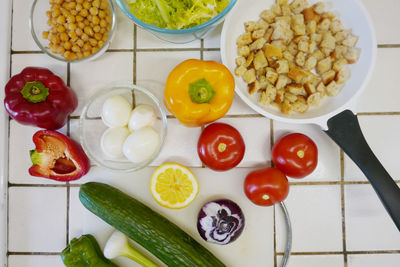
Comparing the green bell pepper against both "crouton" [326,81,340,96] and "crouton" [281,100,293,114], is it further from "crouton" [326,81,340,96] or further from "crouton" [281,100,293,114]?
"crouton" [326,81,340,96]

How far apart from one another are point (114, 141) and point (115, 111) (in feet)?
0.25

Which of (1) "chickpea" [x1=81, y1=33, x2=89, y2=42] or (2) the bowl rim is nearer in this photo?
(2) the bowl rim

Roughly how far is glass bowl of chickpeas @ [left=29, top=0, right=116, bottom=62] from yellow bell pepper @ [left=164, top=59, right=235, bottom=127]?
237 millimetres

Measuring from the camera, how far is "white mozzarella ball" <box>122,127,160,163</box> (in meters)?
0.82

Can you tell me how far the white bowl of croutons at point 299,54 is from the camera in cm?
86

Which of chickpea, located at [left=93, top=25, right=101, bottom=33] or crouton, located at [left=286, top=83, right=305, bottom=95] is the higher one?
chickpea, located at [left=93, top=25, right=101, bottom=33]

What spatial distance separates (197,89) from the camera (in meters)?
0.76

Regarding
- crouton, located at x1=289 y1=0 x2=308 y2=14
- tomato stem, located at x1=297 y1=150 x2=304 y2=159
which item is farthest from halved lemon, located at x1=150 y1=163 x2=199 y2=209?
crouton, located at x1=289 y1=0 x2=308 y2=14

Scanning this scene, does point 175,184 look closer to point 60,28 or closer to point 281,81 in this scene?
point 281,81

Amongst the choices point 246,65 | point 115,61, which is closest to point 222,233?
point 246,65

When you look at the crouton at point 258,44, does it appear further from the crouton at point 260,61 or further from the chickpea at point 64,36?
the chickpea at point 64,36

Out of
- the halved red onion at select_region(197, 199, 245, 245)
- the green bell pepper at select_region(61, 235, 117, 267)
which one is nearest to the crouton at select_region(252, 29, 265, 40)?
the halved red onion at select_region(197, 199, 245, 245)

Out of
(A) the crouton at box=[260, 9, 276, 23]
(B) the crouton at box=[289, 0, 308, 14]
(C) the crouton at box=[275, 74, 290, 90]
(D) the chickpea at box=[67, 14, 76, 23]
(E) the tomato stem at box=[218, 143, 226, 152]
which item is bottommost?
(E) the tomato stem at box=[218, 143, 226, 152]

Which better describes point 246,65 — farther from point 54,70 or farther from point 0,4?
point 0,4
